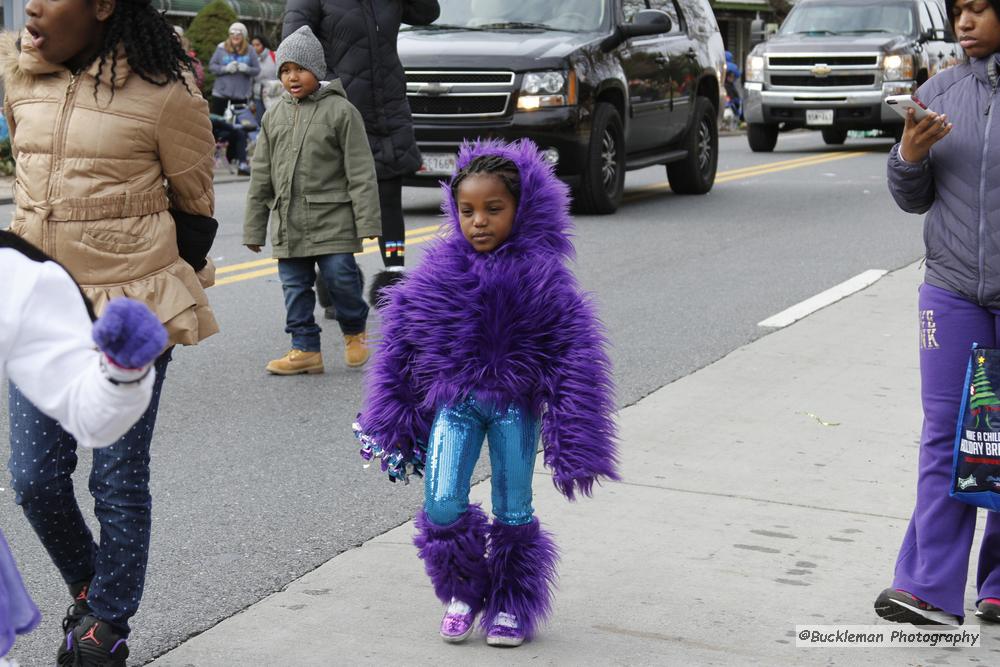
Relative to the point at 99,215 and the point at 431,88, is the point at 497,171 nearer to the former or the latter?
the point at 99,215

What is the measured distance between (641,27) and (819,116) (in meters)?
8.95

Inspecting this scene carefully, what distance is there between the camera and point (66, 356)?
246 centimetres

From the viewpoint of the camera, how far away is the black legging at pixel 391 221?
26.7 feet

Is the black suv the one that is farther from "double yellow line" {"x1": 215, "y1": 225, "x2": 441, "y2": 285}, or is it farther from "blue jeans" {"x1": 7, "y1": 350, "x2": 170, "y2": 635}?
"blue jeans" {"x1": 7, "y1": 350, "x2": 170, "y2": 635}

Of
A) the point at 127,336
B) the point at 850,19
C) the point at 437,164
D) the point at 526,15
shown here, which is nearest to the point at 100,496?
the point at 127,336

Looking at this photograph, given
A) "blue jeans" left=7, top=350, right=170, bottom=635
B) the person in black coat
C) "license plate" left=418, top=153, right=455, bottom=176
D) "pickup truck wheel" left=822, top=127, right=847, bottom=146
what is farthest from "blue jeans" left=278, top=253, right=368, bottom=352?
"pickup truck wheel" left=822, top=127, right=847, bottom=146

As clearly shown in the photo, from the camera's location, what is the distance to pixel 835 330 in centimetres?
852

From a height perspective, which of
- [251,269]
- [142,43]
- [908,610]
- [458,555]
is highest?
[142,43]

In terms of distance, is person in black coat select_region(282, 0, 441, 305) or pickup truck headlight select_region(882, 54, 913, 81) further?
pickup truck headlight select_region(882, 54, 913, 81)

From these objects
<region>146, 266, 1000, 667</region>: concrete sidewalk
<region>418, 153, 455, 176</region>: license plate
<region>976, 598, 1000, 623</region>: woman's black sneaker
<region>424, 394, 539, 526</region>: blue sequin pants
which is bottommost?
<region>418, 153, 455, 176</region>: license plate

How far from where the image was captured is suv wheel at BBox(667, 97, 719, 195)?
15625 millimetres

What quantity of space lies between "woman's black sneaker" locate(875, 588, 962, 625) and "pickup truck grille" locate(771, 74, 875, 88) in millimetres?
17715

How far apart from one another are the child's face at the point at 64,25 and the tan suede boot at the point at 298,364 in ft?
12.9

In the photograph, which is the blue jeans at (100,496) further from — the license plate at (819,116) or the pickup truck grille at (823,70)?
the license plate at (819,116)
